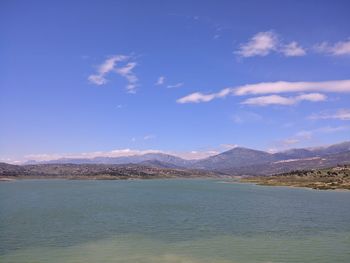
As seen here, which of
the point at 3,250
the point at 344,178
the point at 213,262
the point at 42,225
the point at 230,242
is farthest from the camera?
the point at 344,178

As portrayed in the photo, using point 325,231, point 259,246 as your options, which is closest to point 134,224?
point 259,246

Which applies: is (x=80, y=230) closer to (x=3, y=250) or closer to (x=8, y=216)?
(x=3, y=250)

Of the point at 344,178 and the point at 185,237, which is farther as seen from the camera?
the point at 344,178

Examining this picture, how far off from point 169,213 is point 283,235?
103ft

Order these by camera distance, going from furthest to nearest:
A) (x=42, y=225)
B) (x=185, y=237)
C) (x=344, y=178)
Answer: (x=344, y=178), (x=42, y=225), (x=185, y=237)

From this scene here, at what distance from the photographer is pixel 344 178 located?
186m

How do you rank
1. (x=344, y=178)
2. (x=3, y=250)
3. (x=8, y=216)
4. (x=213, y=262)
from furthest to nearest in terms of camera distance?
(x=344, y=178), (x=8, y=216), (x=3, y=250), (x=213, y=262)

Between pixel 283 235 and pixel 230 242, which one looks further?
pixel 283 235

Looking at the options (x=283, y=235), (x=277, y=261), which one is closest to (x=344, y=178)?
(x=283, y=235)

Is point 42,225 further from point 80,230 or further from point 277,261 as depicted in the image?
point 277,261

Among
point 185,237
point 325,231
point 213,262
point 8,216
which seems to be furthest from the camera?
point 8,216

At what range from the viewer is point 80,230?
2283 inches

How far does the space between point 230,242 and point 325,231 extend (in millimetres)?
16848

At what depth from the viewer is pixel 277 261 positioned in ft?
126
